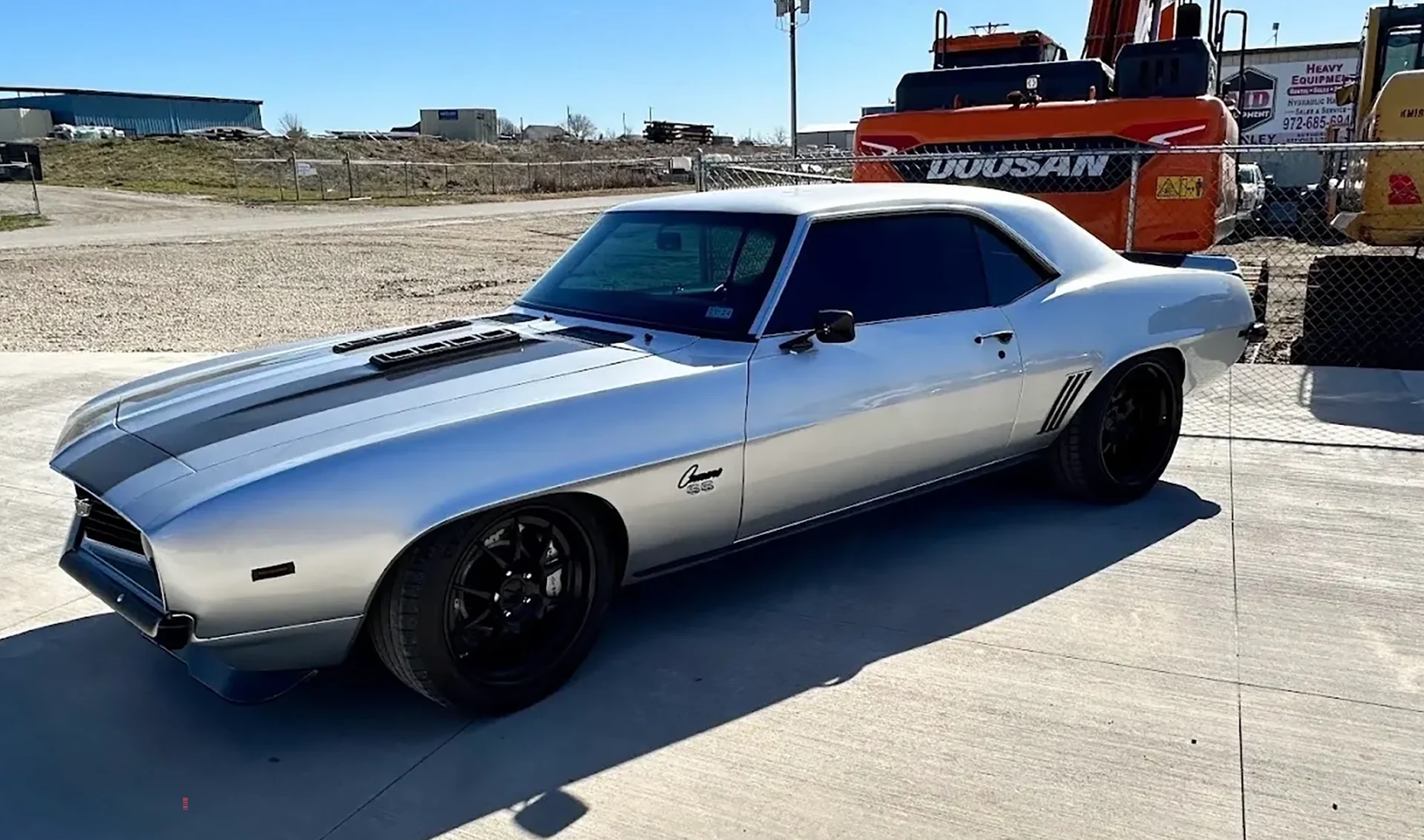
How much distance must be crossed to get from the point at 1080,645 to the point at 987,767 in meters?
0.85

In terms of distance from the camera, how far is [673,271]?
4.20 meters

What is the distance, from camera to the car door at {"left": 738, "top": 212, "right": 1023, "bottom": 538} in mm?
3676

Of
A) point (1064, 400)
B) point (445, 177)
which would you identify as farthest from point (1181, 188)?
point (445, 177)

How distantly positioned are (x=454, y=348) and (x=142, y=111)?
9019cm

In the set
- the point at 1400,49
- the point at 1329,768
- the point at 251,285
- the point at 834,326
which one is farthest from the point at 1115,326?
the point at 251,285

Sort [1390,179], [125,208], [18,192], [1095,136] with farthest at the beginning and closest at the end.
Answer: [18,192], [125,208], [1095,136], [1390,179]

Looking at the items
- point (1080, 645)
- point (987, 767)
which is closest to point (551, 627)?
point (987, 767)

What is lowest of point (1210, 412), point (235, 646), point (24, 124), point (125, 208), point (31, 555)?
point (31, 555)

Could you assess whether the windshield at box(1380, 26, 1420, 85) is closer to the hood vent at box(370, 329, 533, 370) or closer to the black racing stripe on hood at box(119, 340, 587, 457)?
the hood vent at box(370, 329, 533, 370)

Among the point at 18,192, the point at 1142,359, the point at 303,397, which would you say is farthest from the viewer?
the point at 18,192

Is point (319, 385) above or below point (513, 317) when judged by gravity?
below

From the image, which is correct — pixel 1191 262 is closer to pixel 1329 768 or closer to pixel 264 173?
pixel 1329 768

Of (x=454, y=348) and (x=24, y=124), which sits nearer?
(x=454, y=348)

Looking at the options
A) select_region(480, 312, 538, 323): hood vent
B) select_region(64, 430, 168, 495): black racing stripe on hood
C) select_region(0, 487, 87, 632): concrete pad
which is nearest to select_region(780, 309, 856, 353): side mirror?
select_region(480, 312, 538, 323): hood vent
